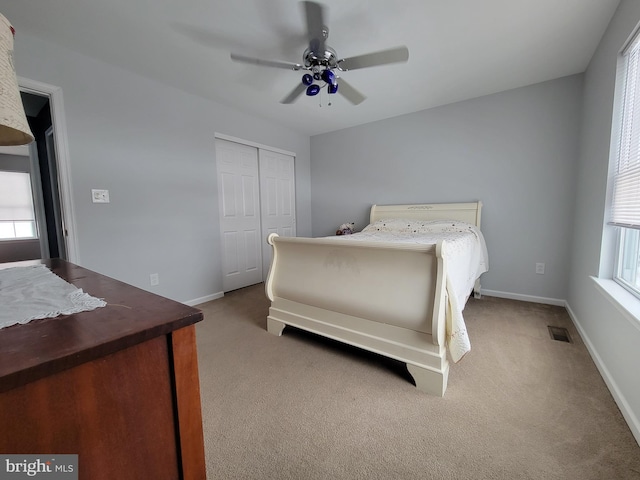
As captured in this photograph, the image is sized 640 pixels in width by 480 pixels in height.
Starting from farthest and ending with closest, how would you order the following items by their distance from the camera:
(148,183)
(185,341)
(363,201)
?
(363,201) → (148,183) → (185,341)

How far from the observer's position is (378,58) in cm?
166

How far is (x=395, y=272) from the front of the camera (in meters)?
1.53

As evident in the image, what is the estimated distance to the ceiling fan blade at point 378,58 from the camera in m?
1.59

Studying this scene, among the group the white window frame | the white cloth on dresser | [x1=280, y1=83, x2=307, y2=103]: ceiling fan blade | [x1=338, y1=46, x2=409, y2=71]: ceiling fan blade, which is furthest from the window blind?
the white cloth on dresser

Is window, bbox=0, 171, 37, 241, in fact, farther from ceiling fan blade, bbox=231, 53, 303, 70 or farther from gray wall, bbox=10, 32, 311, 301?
ceiling fan blade, bbox=231, 53, 303, 70

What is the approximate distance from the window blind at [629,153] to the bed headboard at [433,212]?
123 centimetres

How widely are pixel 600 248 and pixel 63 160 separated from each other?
4.06m

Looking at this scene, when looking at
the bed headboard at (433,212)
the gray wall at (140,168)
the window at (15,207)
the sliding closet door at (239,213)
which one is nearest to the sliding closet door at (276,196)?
the sliding closet door at (239,213)

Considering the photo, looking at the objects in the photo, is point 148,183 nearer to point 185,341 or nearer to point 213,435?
point 213,435

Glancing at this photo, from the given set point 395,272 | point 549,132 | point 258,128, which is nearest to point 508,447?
point 395,272

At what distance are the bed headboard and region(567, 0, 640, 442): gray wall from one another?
0.86m

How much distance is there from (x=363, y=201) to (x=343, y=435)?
3.08 metres

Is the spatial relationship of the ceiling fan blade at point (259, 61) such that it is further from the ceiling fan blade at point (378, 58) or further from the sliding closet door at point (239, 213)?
the sliding closet door at point (239, 213)

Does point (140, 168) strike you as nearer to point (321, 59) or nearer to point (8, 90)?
point (321, 59)
